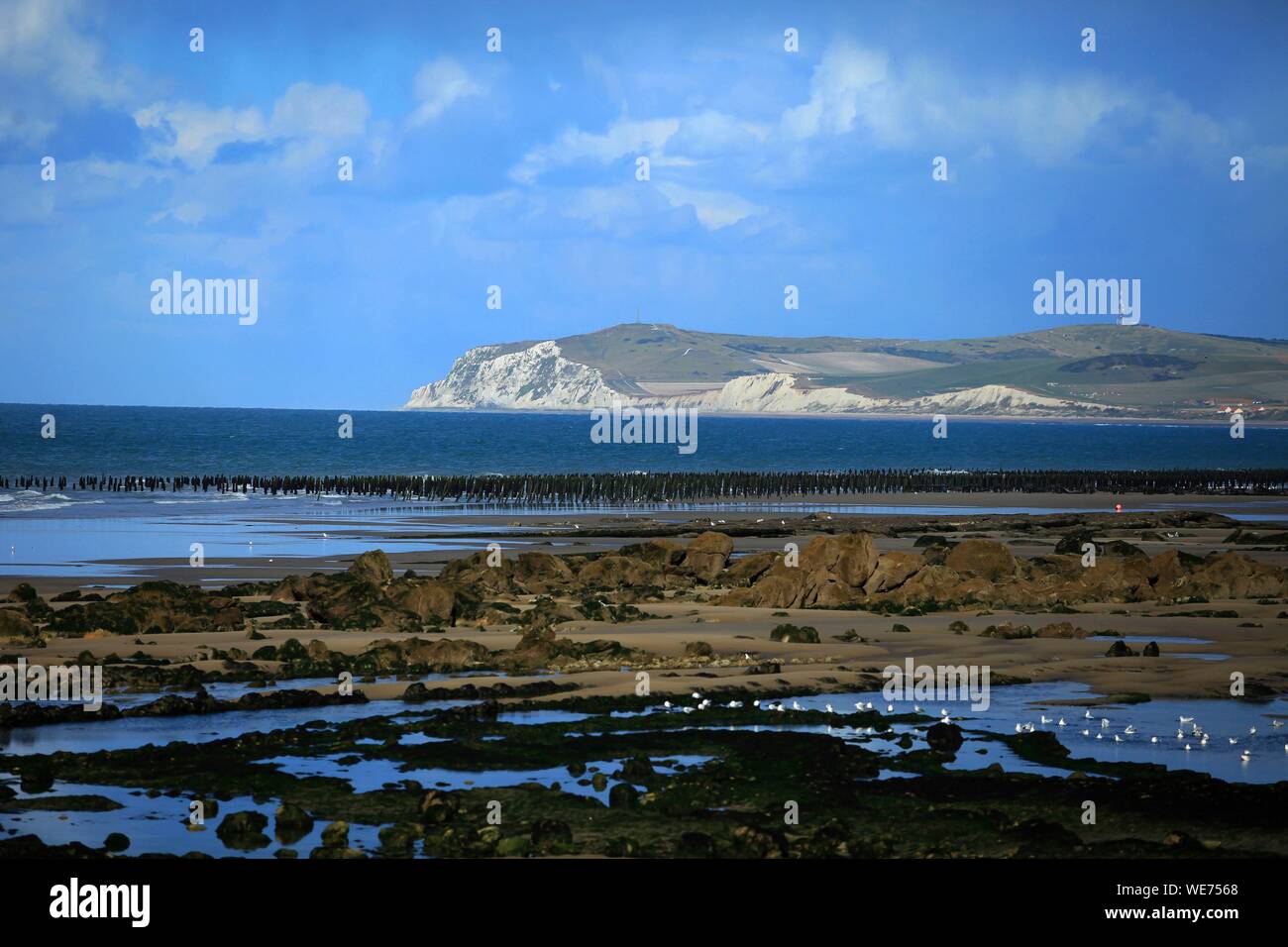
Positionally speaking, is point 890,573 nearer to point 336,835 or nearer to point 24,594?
point 24,594

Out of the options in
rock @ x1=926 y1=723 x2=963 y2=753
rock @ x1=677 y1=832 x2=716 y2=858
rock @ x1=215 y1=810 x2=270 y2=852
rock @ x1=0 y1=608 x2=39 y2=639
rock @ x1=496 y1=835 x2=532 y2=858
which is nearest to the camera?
rock @ x1=496 y1=835 x2=532 y2=858

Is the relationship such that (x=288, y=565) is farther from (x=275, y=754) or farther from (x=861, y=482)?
(x=861, y=482)

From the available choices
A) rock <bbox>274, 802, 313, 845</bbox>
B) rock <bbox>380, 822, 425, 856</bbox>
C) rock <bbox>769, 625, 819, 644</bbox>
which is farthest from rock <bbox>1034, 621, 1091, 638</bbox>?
rock <bbox>274, 802, 313, 845</bbox>

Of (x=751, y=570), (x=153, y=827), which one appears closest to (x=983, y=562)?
(x=751, y=570)

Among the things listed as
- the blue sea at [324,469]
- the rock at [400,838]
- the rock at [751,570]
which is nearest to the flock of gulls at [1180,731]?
the rock at [400,838]

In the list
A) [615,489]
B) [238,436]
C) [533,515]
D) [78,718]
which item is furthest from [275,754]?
[238,436]

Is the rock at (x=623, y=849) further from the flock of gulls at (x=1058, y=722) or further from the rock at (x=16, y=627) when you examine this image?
the rock at (x=16, y=627)

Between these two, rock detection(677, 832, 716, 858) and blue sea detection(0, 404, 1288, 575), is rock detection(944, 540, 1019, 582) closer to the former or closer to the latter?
blue sea detection(0, 404, 1288, 575)
